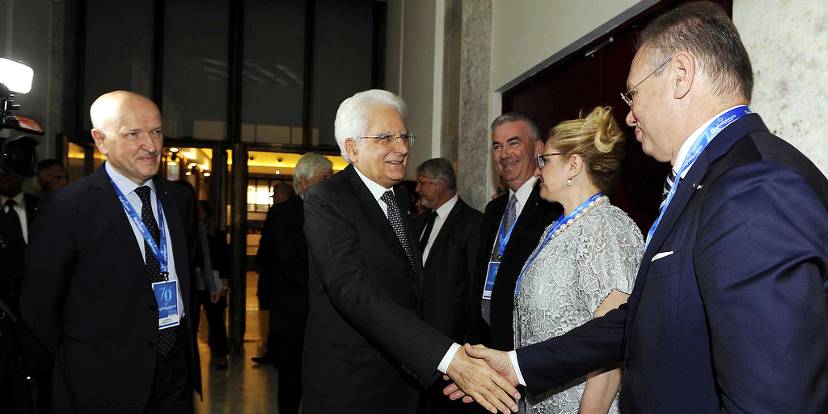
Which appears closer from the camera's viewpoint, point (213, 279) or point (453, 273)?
point (453, 273)

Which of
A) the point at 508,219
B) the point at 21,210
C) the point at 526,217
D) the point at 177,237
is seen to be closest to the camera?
the point at 177,237

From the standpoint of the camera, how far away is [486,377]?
192 cm

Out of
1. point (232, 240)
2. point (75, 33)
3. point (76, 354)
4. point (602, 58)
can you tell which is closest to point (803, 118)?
point (602, 58)

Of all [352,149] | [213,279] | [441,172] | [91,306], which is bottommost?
[213,279]

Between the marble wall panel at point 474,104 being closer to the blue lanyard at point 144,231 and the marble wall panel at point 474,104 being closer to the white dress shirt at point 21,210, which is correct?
the blue lanyard at point 144,231

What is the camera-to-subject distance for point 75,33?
7711 millimetres

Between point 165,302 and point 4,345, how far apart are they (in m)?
0.55

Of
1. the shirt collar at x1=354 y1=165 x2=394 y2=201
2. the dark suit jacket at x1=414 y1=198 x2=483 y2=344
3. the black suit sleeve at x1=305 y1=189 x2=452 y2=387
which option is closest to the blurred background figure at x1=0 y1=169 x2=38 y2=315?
the black suit sleeve at x1=305 y1=189 x2=452 y2=387

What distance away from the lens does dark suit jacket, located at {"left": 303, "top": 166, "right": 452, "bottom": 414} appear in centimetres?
185

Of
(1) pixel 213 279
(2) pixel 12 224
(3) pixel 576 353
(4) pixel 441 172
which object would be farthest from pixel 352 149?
(1) pixel 213 279

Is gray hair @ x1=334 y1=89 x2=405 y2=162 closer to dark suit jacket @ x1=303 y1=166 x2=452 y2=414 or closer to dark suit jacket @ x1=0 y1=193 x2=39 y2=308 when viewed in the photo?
dark suit jacket @ x1=303 y1=166 x2=452 y2=414

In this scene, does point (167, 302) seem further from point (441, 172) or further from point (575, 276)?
point (441, 172)

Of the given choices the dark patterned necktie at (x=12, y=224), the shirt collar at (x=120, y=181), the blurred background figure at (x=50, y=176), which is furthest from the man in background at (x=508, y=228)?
the blurred background figure at (x=50, y=176)

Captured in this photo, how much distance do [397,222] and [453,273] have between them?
49.2 inches
